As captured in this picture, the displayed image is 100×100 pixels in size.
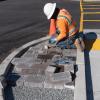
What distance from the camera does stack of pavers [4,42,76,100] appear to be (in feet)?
27.8

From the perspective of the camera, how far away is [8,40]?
12648mm

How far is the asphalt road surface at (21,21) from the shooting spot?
1252 centimetres

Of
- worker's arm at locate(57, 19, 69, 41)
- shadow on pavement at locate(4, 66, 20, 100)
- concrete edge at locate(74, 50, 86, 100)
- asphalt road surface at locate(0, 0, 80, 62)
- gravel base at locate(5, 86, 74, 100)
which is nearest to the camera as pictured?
concrete edge at locate(74, 50, 86, 100)

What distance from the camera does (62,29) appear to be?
10109 mm

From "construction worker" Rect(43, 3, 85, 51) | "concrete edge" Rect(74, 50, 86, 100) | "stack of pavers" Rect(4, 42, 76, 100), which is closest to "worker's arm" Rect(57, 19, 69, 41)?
"construction worker" Rect(43, 3, 85, 51)

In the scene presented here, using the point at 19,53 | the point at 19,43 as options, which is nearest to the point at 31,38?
the point at 19,43

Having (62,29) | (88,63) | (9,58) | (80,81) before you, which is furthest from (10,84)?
(88,63)

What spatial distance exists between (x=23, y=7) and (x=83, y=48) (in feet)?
30.7

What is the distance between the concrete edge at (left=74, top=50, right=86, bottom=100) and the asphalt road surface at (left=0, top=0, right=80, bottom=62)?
2223 millimetres

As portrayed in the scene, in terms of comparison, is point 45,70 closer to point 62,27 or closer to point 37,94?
point 37,94

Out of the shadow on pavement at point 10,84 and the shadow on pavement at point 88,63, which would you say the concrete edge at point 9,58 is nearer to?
the shadow on pavement at point 10,84

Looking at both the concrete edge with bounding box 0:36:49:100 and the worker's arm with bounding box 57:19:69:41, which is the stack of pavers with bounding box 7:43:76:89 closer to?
the concrete edge with bounding box 0:36:49:100

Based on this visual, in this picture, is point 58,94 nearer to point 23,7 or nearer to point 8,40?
point 8,40

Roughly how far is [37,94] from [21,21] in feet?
25.7
